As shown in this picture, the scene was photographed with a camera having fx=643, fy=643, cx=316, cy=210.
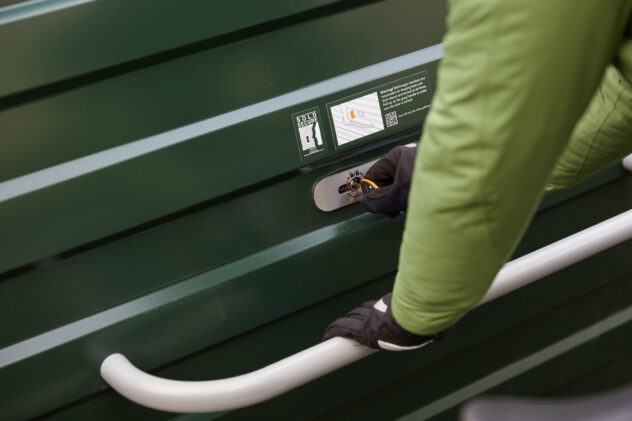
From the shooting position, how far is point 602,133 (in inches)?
54.8

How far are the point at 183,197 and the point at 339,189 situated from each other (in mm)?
405

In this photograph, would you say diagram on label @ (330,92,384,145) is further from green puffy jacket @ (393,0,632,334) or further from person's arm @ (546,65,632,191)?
green puffy jacket @ (393,0,632,334)

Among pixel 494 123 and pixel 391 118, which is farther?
pixel 391 118

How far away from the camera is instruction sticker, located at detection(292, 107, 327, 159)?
1.52 metres

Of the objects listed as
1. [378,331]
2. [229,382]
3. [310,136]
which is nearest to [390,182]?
[310,136]

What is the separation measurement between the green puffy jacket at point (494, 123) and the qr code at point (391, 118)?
2.05 ft

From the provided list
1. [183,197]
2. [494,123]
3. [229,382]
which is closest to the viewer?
[494,123]

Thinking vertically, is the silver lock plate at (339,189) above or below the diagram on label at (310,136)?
below

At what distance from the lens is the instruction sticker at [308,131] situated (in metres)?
1.52

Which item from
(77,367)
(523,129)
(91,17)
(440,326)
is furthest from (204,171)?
(523,129)

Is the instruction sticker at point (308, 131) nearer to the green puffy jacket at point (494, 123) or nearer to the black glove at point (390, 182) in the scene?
the black glove at point (390, 182)

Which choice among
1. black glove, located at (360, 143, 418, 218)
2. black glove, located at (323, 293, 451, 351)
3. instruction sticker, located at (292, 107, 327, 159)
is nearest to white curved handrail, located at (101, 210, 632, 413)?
black glove, located at (323, 293, 451, 351)

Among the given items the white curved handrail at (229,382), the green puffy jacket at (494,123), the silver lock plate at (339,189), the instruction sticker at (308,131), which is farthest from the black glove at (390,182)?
the green puffy jacket at (494,123)

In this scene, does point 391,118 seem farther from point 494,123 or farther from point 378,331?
point 494,123
